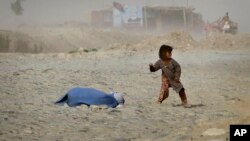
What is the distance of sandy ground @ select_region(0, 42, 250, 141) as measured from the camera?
4571 millimetres

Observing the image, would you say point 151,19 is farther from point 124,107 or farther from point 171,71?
point 124,107

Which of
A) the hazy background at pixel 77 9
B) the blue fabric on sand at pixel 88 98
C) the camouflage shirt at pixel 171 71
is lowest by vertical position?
the blue fabric on sand at pixel 88 98

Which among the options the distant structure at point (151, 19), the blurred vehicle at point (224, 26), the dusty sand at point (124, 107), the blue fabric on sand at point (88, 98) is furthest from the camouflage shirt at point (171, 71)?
the distant structure at point (151, 19)

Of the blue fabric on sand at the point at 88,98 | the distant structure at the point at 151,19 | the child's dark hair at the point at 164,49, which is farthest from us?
the distant structure at the point at 151,19

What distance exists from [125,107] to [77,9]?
A: 56452 millimetres

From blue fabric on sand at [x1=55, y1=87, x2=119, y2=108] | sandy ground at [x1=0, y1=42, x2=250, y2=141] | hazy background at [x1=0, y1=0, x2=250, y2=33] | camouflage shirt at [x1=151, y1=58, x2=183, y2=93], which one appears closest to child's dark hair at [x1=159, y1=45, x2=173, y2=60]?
camouflage shirt at [x1=151, y1=58, x2=183, y2=93]

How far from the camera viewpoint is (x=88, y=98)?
6422 mm

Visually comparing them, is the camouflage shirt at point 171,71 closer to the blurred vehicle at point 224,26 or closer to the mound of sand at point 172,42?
the mound of sand at point 172,42

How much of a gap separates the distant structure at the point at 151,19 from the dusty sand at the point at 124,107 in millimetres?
29359

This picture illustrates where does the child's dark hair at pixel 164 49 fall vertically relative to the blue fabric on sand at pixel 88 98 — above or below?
above

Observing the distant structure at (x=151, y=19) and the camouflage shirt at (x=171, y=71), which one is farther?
the distant structure at (x=151, y=19)

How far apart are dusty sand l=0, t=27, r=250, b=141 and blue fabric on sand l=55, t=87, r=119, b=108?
7.9 inches

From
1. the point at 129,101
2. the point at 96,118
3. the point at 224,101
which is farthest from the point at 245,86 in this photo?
the point at 96,118

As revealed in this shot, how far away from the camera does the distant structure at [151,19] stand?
1645 inches
